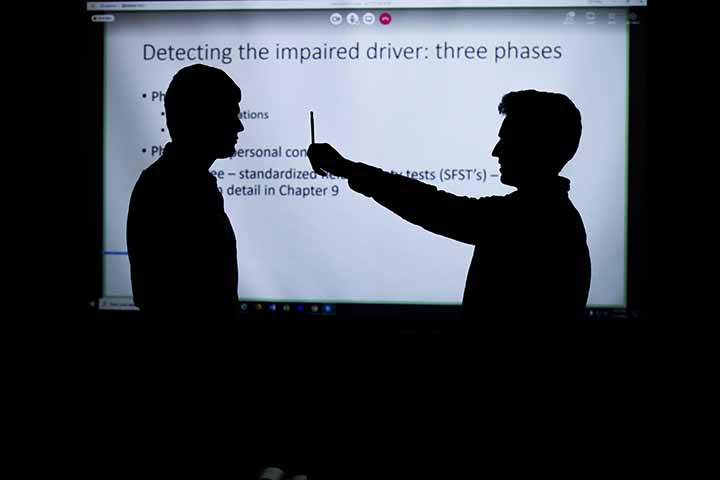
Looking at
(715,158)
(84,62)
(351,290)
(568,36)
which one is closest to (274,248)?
(351,290)

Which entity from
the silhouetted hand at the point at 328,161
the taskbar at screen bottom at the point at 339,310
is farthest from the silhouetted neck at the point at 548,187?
the taskbar at screen bottom at the point at 339,310

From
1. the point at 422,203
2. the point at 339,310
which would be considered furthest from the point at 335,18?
the point at 339,310

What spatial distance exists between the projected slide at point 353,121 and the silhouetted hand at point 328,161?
0.37 metres

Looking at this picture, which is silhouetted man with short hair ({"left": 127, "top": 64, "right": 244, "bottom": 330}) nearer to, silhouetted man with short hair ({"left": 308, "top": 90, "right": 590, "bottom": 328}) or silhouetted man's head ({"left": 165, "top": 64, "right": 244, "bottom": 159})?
silhouetted man's head ({"left": 165, "top": 64, "right": 244, "bottom": 159})

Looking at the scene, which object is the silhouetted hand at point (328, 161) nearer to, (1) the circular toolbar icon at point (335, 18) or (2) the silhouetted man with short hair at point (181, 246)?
(2) the silhouetted man with short hair at point (181, 246)

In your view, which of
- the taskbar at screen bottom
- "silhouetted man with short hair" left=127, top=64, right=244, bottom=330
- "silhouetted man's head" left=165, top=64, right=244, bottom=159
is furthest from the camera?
the taskbar at screen bottom

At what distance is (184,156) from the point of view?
61.1 inches

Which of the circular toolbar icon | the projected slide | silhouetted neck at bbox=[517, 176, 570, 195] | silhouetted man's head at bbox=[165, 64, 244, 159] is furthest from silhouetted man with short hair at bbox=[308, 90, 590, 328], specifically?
the circular toolbar icon

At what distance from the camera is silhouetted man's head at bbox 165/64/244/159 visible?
5.24ft

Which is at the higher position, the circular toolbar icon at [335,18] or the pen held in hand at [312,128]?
the circular toolbar icon at [335,18]

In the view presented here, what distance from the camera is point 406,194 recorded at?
5.39ft

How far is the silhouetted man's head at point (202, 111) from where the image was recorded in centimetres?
160

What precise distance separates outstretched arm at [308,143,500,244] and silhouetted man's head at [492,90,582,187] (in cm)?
12

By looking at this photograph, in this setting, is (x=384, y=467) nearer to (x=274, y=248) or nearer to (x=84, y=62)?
(x=274, y=248)
